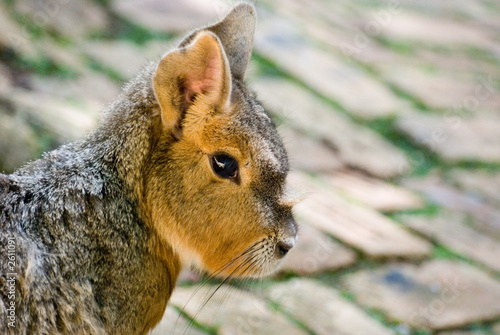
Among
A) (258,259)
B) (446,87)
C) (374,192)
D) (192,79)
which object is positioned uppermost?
(192,79)

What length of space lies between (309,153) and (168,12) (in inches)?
61.8

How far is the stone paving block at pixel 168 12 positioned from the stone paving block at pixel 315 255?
6.28 feet

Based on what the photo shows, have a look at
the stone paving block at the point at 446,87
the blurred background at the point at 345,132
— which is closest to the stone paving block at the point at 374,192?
the blurred background at the point at 345,132

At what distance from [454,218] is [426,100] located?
140 cm

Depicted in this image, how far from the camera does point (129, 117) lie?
2.69 metres

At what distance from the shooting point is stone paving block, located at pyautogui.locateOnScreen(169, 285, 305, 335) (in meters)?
3.29

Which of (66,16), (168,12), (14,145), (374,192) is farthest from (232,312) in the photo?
(168,12)

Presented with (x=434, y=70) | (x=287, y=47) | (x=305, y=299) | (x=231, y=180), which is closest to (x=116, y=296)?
(x=231, y=180)

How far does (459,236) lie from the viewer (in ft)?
14.3

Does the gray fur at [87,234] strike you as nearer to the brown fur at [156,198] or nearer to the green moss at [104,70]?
the brown fur at [156,198]

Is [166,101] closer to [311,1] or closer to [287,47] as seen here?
[287,47]

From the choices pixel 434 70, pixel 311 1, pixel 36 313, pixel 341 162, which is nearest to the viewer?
pixel 36 313

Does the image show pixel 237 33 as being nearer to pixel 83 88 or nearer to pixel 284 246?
pixel 284 246

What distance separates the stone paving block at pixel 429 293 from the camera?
144 inches
